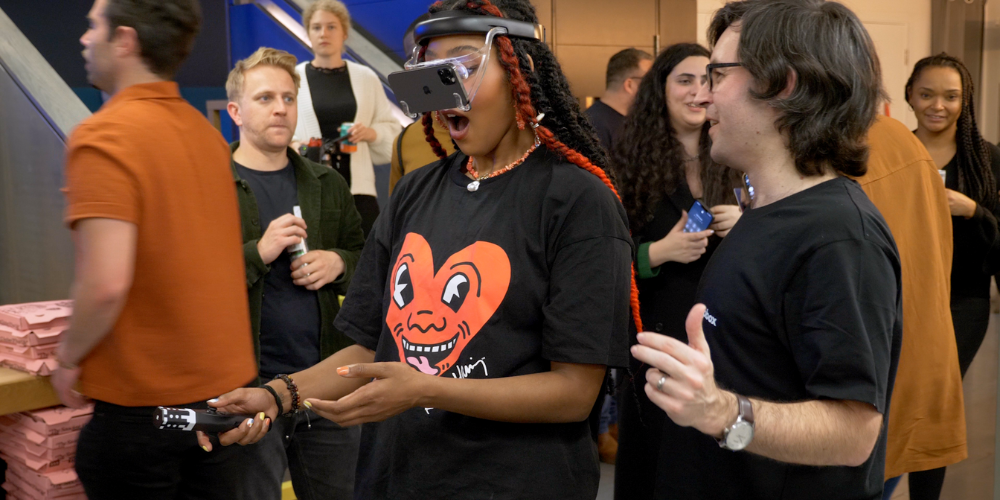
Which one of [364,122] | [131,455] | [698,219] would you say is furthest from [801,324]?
[364,122]

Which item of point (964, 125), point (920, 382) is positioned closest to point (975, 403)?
point (964, 125)

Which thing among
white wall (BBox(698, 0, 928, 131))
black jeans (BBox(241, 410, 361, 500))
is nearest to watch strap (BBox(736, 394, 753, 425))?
black jeans (BBox(241, 410, 361, 500))

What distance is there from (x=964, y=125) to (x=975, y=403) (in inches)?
94.6

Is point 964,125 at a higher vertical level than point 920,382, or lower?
higher

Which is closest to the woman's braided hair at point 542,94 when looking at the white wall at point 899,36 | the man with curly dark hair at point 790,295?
the man with curly dark hair at point 790,295

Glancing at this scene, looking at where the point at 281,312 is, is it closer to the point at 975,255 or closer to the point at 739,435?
the point at 739,435

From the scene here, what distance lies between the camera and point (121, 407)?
1732 mm

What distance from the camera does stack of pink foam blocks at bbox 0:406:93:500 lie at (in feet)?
8.50

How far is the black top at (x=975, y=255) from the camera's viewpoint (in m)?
3.12

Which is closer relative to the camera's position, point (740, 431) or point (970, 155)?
point (740, 431)

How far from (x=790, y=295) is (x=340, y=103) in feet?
11.5

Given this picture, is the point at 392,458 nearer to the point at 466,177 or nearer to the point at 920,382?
the point at 466,177

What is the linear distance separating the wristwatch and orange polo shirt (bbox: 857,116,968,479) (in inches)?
45.2

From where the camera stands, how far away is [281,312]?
2508mm
